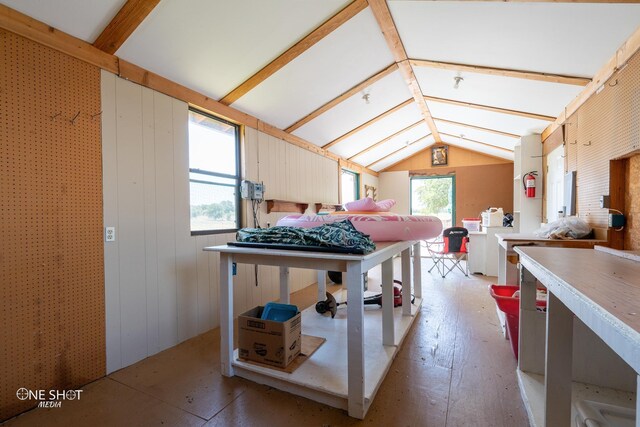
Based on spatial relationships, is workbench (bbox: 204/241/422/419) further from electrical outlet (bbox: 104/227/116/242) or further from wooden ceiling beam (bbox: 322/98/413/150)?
wooden ceiling beam (bbox: 322/98/413/150)

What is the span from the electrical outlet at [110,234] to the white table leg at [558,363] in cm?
251

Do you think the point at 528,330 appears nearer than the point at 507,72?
Yes

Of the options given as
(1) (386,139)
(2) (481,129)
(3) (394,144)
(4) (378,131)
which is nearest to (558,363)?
(4) (378,131)

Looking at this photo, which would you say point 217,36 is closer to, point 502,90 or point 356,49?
point 356,49

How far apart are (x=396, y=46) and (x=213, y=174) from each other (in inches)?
89.7

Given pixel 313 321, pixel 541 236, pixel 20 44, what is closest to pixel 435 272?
pixel 541 236

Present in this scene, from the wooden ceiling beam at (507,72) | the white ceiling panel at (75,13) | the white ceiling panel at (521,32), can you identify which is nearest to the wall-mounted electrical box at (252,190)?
the white ceiling panel at (75,13)

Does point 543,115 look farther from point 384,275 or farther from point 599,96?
point 384,275

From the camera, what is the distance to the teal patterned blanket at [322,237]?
62.4 inches

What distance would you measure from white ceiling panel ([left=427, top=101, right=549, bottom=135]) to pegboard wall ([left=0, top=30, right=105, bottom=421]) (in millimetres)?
4341

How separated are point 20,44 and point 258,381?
2418 mm

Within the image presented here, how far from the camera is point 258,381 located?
1788 mm

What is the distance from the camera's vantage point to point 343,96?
3480mm

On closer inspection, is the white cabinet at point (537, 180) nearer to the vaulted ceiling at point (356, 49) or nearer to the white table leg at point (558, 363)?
the vaulted ceiling at point (356, 49)
